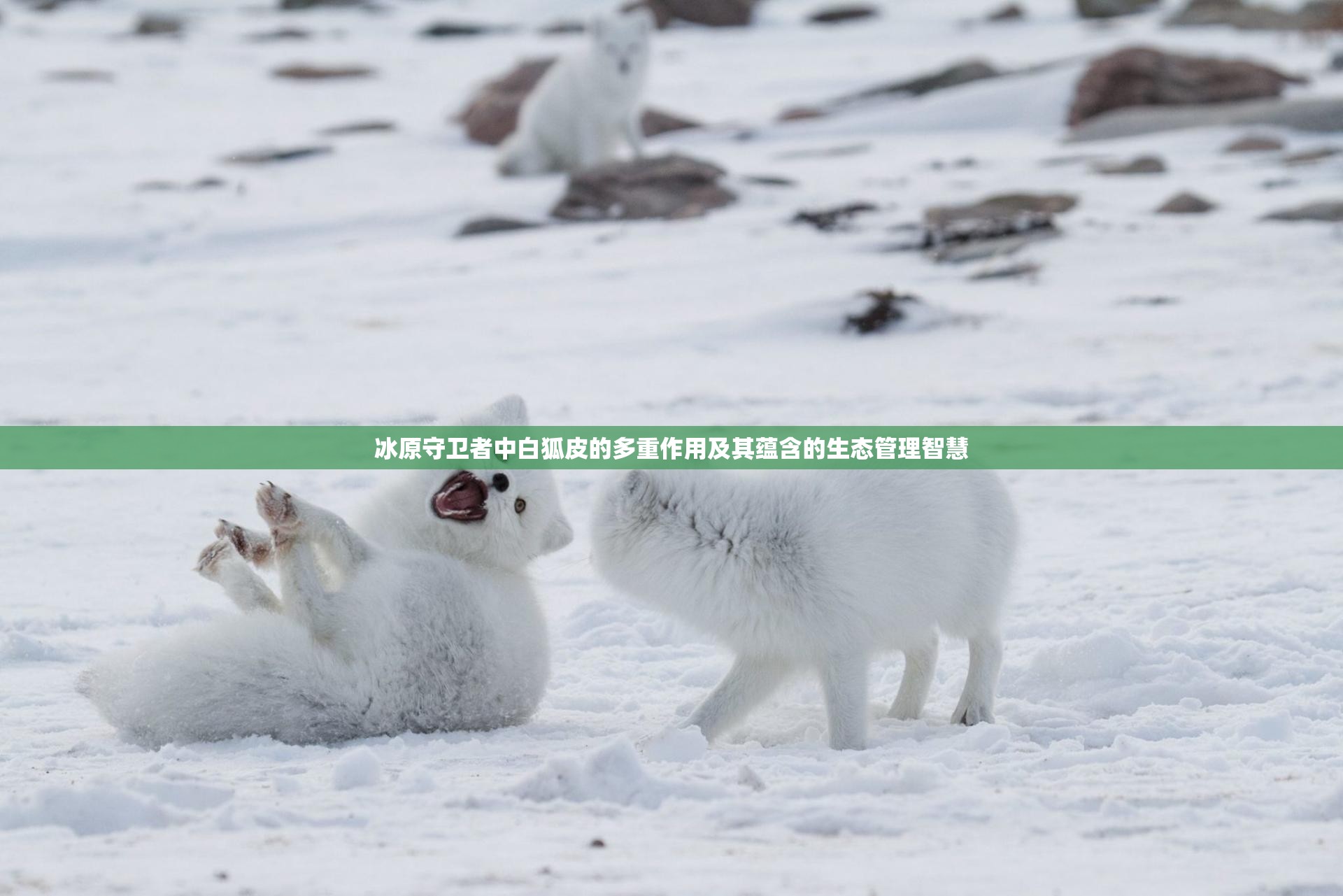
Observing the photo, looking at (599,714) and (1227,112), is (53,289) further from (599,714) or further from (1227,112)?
(1227,112)

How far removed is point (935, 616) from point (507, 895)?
6.54 ft

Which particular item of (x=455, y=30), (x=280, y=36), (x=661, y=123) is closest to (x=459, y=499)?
(x=661, y=123)

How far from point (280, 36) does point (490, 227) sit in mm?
15776

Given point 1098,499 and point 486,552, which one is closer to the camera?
point 486,552

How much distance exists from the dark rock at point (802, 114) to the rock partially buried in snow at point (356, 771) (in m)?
15.5

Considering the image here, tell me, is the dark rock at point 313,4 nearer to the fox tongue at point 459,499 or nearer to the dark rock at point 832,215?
the dark rock at point 832,215

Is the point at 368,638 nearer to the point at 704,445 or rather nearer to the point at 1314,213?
the point at 704,445

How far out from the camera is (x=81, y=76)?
20.9 meters

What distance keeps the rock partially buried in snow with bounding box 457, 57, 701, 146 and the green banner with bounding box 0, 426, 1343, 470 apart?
33.9 ft

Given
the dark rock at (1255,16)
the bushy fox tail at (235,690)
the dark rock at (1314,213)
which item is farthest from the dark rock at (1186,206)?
the dark rock at (1255,16)

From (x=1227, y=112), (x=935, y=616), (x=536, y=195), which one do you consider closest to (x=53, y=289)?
(x=536, y=195)

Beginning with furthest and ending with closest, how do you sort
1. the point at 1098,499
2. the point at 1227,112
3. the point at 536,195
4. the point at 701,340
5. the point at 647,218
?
the point at 1227,112
the point at 536,195
the point at 647,218
the point at 701,340
the point at 1098,499

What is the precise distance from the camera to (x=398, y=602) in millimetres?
3873

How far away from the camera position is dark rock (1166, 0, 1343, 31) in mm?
22656
